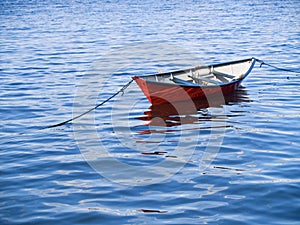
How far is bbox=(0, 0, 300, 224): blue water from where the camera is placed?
30.6 ft

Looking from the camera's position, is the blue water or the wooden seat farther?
the wooden seat

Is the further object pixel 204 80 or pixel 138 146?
pixel 204 80

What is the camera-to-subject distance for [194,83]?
711 inches

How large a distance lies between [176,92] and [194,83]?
5.00ft

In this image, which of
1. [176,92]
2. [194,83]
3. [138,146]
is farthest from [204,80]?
[138,146]

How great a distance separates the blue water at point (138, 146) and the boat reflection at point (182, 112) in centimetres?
6

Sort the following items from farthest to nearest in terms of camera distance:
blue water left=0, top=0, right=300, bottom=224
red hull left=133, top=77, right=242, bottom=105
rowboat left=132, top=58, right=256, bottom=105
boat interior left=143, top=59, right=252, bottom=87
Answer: boat interior left=143, top=59, right=252, bottom=87, rowboat left=132, top=58, right=256, bottom=105, red hull left=133, top=77, right=242, bottom=105, blue water left=0, top=0, right=300, bottom=224

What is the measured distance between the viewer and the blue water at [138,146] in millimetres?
9336

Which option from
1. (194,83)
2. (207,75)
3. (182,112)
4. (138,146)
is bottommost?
(138,146)

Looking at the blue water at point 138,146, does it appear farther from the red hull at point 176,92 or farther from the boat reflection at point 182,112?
the red hull at point 176,92

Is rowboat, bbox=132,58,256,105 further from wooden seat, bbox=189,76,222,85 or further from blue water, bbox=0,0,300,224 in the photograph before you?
blue water, bbox=0,0,300,224

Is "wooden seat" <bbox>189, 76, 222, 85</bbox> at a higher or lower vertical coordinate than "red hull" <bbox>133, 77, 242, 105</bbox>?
higher

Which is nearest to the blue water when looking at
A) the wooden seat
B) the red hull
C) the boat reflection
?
the boat reflection

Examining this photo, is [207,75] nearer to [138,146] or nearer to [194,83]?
[194,83]
